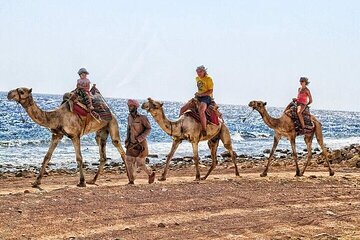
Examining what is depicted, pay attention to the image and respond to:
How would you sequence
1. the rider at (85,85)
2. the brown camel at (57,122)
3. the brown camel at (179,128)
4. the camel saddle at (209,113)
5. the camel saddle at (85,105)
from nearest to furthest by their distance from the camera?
the brown camel at (57,122), the camel saddle at (85,105), the rider at (85,85), the brown camel at (179,128), the camel saddle at (209,113)

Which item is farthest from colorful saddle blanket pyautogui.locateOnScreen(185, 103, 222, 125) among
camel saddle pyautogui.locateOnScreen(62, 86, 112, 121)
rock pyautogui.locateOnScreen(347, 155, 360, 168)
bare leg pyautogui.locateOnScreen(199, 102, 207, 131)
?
rock pyautogui.locateOnScreen(347, 155, 360, 168)

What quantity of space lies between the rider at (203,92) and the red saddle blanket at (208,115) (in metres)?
0.13

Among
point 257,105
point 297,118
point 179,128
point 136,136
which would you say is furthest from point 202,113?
point 297,118

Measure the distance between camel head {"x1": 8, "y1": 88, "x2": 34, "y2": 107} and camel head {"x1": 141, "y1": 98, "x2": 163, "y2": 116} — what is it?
2.90 metres

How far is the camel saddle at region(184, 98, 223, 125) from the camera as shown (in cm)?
1650

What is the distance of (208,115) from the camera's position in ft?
55.1

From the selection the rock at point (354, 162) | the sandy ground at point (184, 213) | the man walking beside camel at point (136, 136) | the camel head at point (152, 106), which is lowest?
the rock at point (354, 162)

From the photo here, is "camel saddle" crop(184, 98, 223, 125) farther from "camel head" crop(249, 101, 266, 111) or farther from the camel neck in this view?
the camel neck

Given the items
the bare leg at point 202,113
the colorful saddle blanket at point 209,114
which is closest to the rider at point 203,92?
the bare leg at point 202,113

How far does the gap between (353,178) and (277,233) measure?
352 inches

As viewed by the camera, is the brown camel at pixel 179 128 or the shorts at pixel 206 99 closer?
the brown camel at pixel 179 128

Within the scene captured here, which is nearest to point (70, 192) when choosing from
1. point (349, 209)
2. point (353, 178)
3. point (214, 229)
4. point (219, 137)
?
point (214, 229)

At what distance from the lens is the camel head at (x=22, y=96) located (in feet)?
43.9

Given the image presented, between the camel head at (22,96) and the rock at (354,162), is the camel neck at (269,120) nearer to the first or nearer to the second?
the rock at (354,162)
